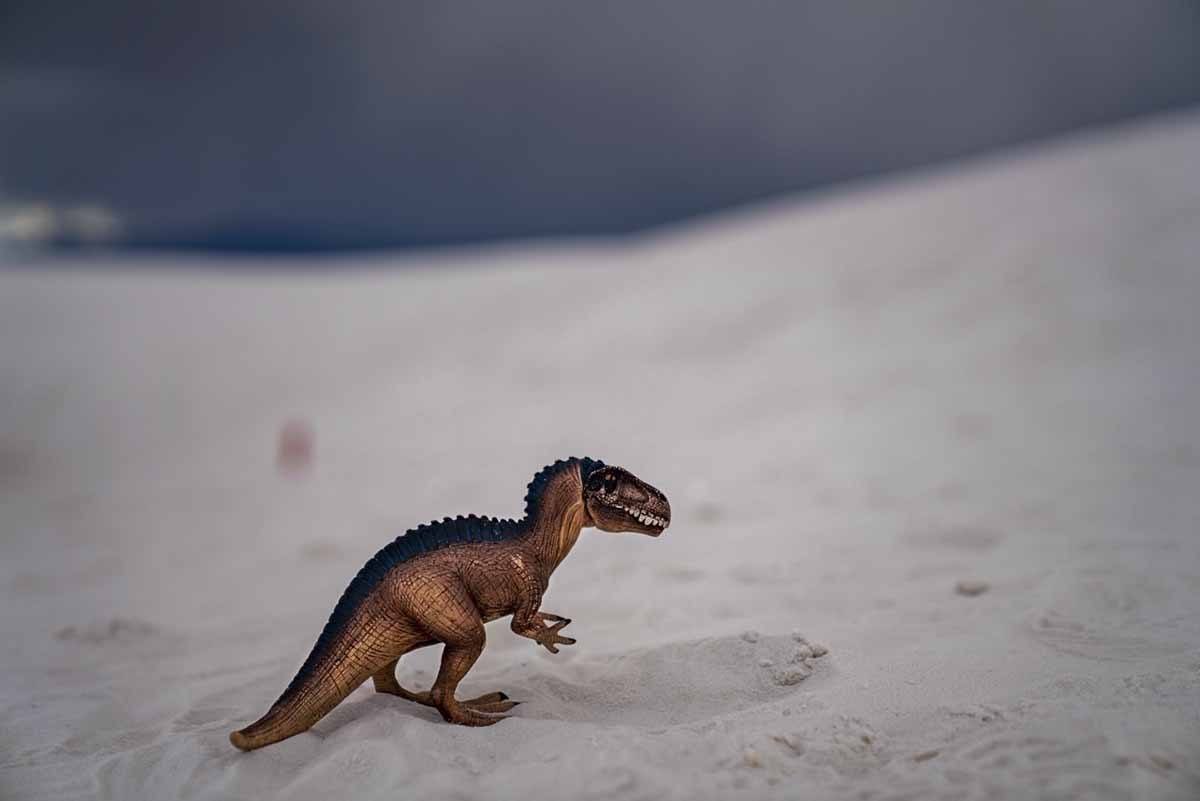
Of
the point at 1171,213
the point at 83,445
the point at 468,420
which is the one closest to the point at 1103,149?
the point at 1171,213

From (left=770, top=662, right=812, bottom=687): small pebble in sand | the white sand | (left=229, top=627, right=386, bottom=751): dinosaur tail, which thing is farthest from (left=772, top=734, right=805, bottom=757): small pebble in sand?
(left=229, top=627, right=386, bottom=751): dinosaur tail

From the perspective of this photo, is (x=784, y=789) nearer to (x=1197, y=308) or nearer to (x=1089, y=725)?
(x=1089, y=725)

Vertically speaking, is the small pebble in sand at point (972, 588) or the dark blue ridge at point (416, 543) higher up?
the dark blue ridge at point (416, 543)

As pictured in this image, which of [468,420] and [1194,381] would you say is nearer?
[1194,381]

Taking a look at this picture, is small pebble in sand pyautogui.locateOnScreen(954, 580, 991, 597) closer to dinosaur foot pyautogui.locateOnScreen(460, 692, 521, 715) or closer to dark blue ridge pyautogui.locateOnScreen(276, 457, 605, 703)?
dark blue ridge pyautogui.locateOnScreen(276, 457, 605, 703)

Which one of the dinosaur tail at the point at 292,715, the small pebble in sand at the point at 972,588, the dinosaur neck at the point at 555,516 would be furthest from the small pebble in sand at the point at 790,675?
the dinosaur tail at the point at 292,715

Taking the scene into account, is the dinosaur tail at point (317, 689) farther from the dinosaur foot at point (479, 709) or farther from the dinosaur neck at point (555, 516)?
the dinosaur neck at point (555, 516)

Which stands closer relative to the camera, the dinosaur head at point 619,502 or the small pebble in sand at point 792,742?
the small pebble in sand at point 792,742
